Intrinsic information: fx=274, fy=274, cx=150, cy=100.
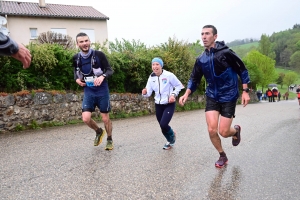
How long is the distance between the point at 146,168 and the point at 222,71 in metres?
1.93

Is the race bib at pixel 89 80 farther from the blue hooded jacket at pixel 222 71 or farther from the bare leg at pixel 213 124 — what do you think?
the bare leg at pixel 213 124

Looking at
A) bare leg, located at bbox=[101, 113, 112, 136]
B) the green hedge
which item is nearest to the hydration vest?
bare leg, located at bbox=[101, 113, 112, 136]

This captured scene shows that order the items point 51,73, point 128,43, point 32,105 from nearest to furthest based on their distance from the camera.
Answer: point 32,105, point 51,73, point 128,43

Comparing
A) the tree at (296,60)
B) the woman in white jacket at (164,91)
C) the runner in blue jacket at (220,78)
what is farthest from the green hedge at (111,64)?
the tree at (296,60)

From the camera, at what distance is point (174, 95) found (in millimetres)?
5449

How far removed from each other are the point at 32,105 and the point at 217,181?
6434 mm

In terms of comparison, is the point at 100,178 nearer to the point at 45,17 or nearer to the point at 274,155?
the point at 274,155

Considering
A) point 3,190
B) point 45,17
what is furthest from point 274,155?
point 45,17

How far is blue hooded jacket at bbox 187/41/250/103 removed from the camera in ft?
13.9

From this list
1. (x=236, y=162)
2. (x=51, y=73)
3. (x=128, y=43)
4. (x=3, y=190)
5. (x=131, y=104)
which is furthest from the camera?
(x=128, y=43)

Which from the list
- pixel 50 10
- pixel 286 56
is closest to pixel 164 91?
pixel 50 10

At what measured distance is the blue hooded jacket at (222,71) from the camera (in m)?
4.22

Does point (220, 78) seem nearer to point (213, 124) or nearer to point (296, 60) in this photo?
point (213, 124)

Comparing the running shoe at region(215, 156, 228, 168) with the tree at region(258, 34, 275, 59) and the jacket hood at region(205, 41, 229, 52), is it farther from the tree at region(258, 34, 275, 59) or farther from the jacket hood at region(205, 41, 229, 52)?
the tree at region(258, 34, 275, 59)
